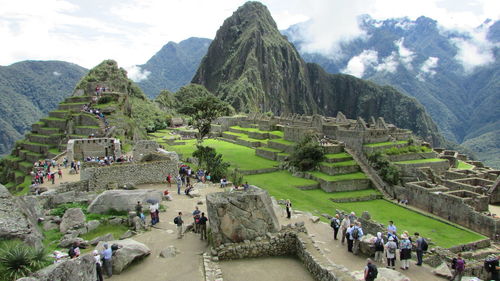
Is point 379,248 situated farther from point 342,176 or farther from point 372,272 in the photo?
point 342,176

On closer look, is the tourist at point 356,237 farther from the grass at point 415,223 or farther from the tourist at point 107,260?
the grass at point 415,223

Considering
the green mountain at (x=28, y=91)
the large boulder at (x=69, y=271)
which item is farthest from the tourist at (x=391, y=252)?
the green mountain at (x=28, y=91)

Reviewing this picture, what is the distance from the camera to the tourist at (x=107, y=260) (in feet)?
36.7

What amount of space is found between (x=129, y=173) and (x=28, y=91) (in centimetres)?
9800

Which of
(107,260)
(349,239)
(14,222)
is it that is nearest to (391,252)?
(349,239)

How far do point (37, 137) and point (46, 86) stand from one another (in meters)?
78.4

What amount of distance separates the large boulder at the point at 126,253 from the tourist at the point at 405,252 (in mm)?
8558

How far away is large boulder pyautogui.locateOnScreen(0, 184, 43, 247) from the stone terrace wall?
385 inches

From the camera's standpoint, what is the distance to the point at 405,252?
12.5 metres

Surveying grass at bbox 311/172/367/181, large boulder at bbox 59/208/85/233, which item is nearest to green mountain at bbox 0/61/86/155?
grass at bbox 311/172/367/181

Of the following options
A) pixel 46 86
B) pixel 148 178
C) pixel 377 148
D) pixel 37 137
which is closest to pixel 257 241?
pixel 148 178

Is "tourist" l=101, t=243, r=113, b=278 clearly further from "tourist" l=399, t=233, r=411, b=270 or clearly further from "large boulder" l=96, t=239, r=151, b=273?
"tourist" l=399, t=233, r=411, b=270

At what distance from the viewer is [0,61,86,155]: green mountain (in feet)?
272

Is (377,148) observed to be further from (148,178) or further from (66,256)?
(66,256)
